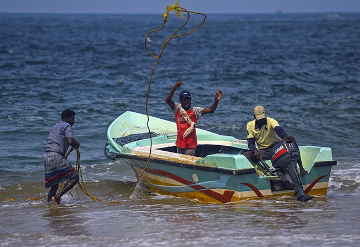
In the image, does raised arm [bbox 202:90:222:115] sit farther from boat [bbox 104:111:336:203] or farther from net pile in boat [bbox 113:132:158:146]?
net pile in boat [bbox 113:132:158:146]

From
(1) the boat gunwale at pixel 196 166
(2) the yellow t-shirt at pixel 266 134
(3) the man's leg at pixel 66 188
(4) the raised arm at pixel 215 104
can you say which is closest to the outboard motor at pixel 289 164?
(2) the yellow t-shirt at pixel 266 134

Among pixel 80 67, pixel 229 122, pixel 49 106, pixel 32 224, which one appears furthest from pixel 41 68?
pixel 32 224

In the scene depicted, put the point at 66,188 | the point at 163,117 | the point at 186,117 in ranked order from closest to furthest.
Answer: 1. the point at 66,188
2. the point at 186,117
3. the point at 163,117

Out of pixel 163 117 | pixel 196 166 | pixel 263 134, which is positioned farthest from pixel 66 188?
pixel 163 117

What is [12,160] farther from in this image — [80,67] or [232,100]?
[80,67]

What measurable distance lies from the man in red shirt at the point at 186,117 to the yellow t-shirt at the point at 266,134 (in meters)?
0.78

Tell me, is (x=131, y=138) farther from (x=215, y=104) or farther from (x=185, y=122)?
(x=215, y=104)

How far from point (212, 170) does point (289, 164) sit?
3.67 feet

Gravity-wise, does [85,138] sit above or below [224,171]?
below

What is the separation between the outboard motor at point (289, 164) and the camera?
6.68m

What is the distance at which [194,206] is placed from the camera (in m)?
7.05

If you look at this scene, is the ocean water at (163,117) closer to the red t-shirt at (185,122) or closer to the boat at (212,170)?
the boat at (212,170)

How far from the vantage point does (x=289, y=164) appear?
6.70 m

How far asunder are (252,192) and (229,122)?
24.7 ft
